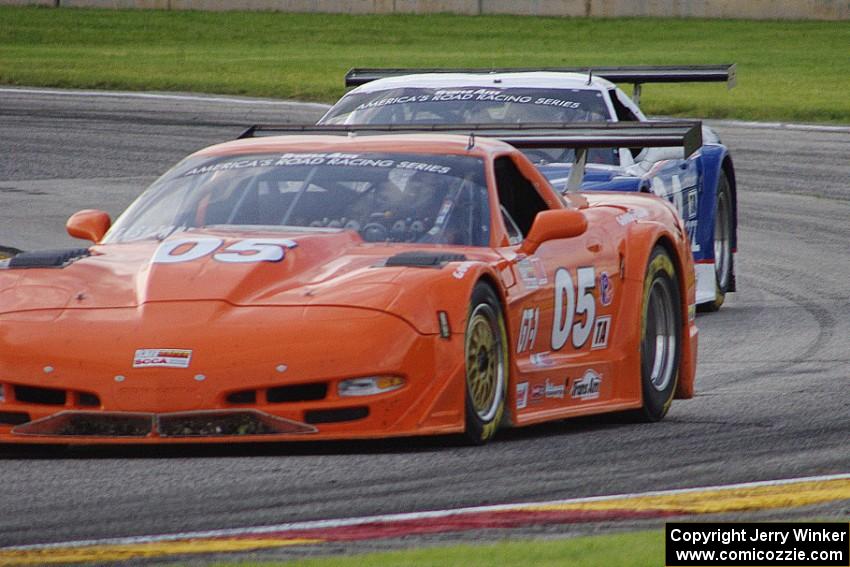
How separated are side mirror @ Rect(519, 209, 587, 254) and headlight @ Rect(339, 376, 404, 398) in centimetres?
119

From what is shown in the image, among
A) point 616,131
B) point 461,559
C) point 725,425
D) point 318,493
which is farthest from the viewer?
point 616,131

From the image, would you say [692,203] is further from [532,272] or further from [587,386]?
[532,272]

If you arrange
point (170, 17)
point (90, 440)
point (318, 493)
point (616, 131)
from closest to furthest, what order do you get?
point (318, 493) < point (90, 440) < point (616, 131) < point (170, 17)

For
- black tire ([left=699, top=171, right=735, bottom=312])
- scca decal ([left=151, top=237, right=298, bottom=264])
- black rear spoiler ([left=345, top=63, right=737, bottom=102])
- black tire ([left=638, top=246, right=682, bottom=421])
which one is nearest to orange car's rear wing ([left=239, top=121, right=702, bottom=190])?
black tire ([left=638, top=246, right=682, bottom=421])

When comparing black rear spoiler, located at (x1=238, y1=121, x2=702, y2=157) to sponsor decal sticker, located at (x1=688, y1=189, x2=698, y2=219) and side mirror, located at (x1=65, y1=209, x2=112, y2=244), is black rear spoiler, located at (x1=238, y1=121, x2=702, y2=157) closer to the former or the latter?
side mirror, located at (x1=65, y1=209, x2=112, y2=244)

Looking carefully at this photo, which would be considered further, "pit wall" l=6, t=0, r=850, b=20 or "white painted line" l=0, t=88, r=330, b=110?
"pit wall" l=6, t=0, r=850, b=20

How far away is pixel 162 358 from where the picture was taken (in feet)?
21.3

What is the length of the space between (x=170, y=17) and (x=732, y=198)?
3479 cm

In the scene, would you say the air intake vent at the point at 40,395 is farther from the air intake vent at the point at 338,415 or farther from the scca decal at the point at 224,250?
the air intake vent at the point at 338,415

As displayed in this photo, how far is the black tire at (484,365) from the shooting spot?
6762 millimetres

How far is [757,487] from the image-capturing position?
592 centimetres

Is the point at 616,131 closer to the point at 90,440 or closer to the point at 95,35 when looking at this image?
the point at 90,440

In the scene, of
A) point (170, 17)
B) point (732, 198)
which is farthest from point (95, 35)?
point (732, 198)

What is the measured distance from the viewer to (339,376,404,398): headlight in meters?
6.53
